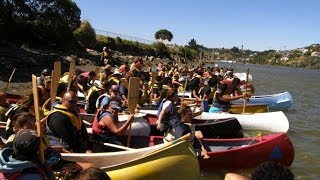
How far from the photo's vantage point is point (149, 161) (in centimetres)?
670

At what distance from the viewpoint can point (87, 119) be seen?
10.4m

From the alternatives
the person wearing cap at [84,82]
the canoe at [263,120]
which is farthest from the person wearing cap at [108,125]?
the person wearing cap at [84,82]

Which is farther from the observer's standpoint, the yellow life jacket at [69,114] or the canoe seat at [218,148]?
the canoe seat at [218,148]

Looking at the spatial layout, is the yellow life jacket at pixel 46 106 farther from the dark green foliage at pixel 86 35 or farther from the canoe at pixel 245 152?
the dark green foliage at pixel 86 35

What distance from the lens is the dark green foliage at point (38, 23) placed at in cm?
3119

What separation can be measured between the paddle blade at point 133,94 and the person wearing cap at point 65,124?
1.71 metres

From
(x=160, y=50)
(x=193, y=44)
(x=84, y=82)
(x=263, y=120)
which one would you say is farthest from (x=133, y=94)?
(x=193, y=44)

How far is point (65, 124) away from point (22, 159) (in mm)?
2444

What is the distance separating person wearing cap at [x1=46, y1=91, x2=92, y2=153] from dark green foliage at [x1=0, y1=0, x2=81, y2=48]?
82.7 ft

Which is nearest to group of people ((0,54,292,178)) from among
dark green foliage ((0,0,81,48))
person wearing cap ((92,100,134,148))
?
person wearing cap ((92,100,134,148))

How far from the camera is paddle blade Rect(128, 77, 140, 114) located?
8.48 meters

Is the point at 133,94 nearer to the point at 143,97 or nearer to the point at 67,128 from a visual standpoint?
the point at 67,128

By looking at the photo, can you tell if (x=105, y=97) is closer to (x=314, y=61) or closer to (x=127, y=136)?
(x=127, y=136)

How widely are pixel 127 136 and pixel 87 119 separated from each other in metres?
2.10
